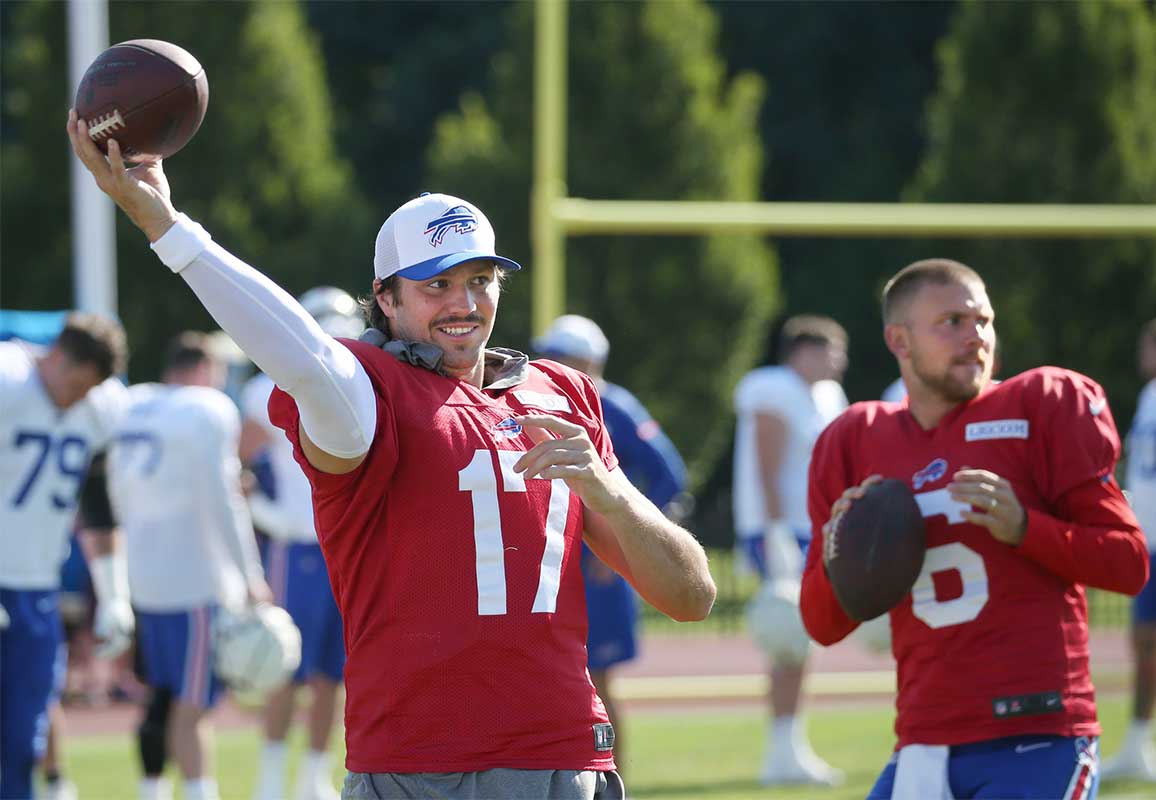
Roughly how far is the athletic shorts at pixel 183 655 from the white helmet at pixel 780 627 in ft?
8.27

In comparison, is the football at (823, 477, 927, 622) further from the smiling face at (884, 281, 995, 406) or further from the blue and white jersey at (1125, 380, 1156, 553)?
the blue and white jersey at (1125, 380, 1156, 553)

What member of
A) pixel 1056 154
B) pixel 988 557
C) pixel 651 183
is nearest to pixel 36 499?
pixel 988 557

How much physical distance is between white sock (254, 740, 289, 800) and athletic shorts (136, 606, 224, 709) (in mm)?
348

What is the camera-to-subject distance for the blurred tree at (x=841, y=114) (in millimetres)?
23359

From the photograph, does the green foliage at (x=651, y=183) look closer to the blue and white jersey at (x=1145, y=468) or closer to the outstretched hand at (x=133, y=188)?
the blue and white jersey at (x=1145, y=468)

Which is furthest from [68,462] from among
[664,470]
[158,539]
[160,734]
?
[664,470]

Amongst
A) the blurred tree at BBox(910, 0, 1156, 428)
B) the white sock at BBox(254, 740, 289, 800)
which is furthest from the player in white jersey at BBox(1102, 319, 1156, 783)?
the blurred tree at BBox(910, 0, 1156, 428)

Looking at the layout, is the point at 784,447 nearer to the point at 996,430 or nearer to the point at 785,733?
the point at 785,733

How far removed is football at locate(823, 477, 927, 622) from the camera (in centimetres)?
370

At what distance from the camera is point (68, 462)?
624 cm

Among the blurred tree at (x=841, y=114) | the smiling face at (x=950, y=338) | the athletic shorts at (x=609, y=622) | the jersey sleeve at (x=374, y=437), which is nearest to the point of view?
the jersey sleeve at (x=374, y=437)

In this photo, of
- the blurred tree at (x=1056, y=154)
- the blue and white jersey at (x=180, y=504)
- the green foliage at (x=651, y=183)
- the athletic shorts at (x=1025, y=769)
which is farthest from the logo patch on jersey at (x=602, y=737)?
the green foliage at (x=651, y=183)

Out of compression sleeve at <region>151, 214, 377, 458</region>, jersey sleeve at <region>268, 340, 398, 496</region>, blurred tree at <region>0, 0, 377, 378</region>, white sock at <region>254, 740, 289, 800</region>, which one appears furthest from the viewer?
blurred tree at <region>0, 0, 377, 378</region>

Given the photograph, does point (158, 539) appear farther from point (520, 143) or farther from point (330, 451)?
point (520, 143)
